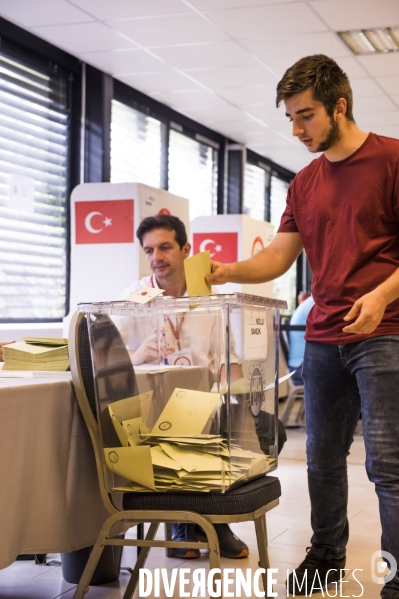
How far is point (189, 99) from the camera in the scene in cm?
669

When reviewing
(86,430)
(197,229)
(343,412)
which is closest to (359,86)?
(197,229)

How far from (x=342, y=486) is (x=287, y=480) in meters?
1.91

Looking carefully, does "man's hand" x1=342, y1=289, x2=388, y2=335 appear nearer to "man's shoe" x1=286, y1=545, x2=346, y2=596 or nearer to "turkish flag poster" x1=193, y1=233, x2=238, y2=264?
"man's shoe" x1=286, y1=545, x2=346, y2=596

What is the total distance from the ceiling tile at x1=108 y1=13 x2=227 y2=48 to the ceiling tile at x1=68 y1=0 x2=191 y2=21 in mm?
86

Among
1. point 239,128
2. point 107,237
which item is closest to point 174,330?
point 107,237

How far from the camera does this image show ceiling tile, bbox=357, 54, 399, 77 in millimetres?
5656

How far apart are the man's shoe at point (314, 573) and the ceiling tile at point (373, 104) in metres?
5.09

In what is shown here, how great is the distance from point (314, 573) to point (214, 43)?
A: 3.94m

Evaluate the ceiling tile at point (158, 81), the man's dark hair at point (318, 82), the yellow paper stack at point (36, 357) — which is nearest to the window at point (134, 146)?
the ceiling tile at point (158, 81)

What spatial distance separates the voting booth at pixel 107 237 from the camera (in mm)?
4844

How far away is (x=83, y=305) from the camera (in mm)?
1937

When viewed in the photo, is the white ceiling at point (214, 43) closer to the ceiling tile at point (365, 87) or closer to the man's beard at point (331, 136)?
the ceiling tile at point (365, 87)

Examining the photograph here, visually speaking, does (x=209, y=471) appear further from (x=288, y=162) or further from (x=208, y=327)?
(x=288, y=162)

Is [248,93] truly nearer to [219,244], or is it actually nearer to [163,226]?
[219,244]
